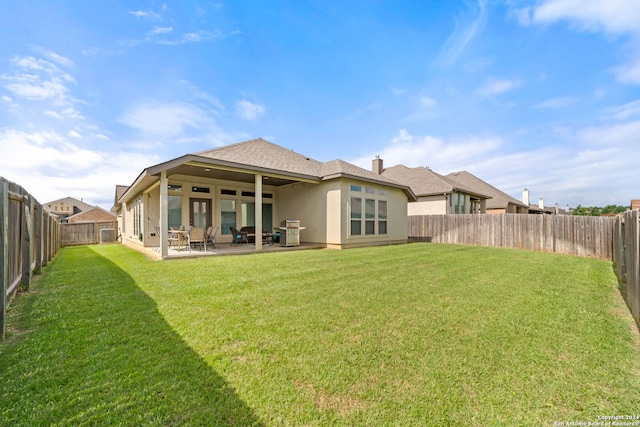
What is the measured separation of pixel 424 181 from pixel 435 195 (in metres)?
1.93

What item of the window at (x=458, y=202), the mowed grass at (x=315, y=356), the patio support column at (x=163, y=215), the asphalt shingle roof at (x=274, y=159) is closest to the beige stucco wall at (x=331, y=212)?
the asphalt shingle roof at (x=274, y=159)

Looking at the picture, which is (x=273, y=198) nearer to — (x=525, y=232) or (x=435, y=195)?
(x=435, y=195)

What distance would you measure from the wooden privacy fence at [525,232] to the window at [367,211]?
4.57 metres

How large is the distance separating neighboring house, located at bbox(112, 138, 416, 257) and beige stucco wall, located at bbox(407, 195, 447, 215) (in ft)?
19.4

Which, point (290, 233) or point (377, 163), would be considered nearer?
point (290, 233)

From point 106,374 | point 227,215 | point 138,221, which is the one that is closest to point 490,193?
point 227,215

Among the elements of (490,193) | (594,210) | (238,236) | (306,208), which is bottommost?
(238,236)

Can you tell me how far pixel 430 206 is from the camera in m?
18.7

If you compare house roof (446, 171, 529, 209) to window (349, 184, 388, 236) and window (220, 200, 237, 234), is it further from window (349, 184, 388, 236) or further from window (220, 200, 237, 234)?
window (220, 200, 237, 234)

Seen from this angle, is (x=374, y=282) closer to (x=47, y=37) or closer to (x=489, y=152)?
(x=47, y=37)

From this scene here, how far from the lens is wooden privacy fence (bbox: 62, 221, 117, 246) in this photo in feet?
51.6

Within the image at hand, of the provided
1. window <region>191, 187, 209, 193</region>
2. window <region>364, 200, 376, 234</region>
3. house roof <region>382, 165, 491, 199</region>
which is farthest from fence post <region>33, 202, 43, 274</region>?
house roof <region>382, 165, 491, 199</region>

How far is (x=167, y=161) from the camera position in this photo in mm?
7809

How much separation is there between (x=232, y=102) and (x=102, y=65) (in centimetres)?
507
